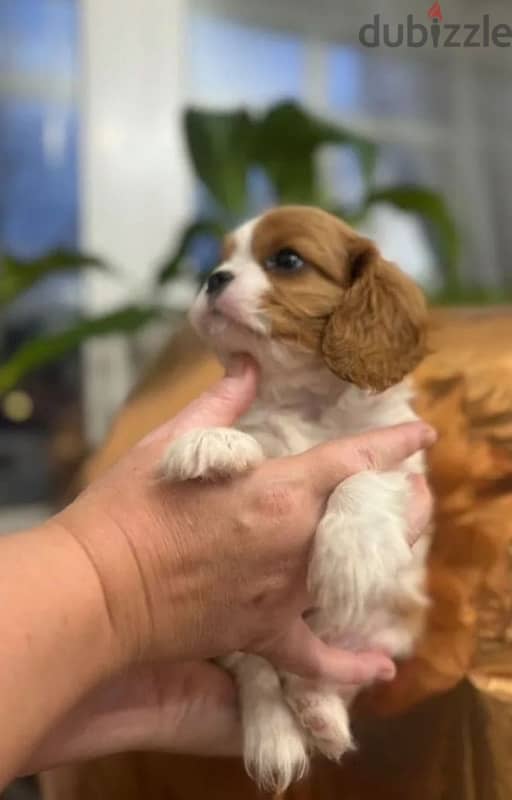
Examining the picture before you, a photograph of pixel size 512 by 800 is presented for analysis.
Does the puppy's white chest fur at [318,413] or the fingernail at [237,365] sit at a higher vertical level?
the fingernail at [237,365]

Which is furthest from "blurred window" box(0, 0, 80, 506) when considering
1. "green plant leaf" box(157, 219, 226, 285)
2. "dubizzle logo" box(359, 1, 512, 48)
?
"dubizzle logo" box(359, 1, 512, 48)

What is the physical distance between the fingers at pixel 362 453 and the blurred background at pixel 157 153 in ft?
4.00

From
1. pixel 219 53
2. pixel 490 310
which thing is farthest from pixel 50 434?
pixel 490 310

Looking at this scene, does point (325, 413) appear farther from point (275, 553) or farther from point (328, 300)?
point (275, 553)

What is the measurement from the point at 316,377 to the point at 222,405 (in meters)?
0.15

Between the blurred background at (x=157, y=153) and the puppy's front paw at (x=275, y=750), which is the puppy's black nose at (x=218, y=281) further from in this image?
the blurred background at (x=157, y=153)

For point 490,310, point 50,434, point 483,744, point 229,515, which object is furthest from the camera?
point 50,434

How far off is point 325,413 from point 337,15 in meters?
1.70

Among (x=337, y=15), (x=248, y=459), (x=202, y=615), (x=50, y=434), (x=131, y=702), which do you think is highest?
(x=337, y=15)

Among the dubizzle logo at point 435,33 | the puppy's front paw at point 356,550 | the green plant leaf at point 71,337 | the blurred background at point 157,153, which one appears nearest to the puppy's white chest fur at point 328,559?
the puppy's front paw at point 356,550

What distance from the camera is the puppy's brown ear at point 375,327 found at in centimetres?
106

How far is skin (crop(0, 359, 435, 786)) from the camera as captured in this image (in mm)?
794

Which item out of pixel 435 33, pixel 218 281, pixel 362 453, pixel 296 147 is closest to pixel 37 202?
pixel 296 147

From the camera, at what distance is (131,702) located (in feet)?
3.47
